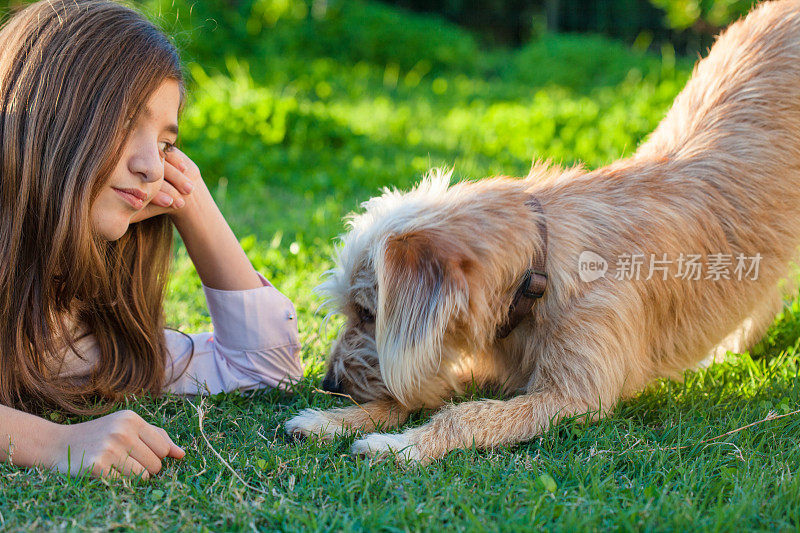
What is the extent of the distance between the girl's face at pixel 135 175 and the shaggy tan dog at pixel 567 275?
29.9 inches

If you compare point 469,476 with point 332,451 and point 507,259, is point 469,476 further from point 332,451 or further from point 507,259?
point 507,259

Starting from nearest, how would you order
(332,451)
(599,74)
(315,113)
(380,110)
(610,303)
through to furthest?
(332,451) < (610,303) < (315,113) < (380,110) < (599,74)

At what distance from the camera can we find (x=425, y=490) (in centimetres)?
230

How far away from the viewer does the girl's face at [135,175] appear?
262 cm

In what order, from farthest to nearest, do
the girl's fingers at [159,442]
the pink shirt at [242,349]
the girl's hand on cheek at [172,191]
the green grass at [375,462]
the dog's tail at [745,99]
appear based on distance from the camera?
1. the dog's tail at [745,99]
2. the pink shirt at [242,349]
3. the girl's hand on cheek at [172,191]
4. the girl's fingers at [159,442]
5. the green grass at [375,462]

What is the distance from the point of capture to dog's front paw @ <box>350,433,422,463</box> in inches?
97.3

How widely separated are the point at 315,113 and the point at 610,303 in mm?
5411

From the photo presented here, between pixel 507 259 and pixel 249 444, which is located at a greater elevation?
pixel 507 259

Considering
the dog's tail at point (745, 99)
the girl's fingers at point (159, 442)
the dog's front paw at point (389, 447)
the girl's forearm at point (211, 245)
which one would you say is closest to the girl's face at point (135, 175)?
the girl's forearm at point (211, 245)

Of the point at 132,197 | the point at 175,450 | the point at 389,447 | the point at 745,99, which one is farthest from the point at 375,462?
the point at 745,99

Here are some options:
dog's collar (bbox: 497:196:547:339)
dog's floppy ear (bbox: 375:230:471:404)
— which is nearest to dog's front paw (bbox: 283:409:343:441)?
dog's floppy ear (bbox: 375:230:471:404)

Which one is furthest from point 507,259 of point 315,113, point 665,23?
point 665,23

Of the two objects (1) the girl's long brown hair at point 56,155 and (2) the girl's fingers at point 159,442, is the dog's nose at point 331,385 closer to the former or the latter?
(2) the girl's fingers at point 159,442

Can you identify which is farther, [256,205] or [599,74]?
[599,74]
